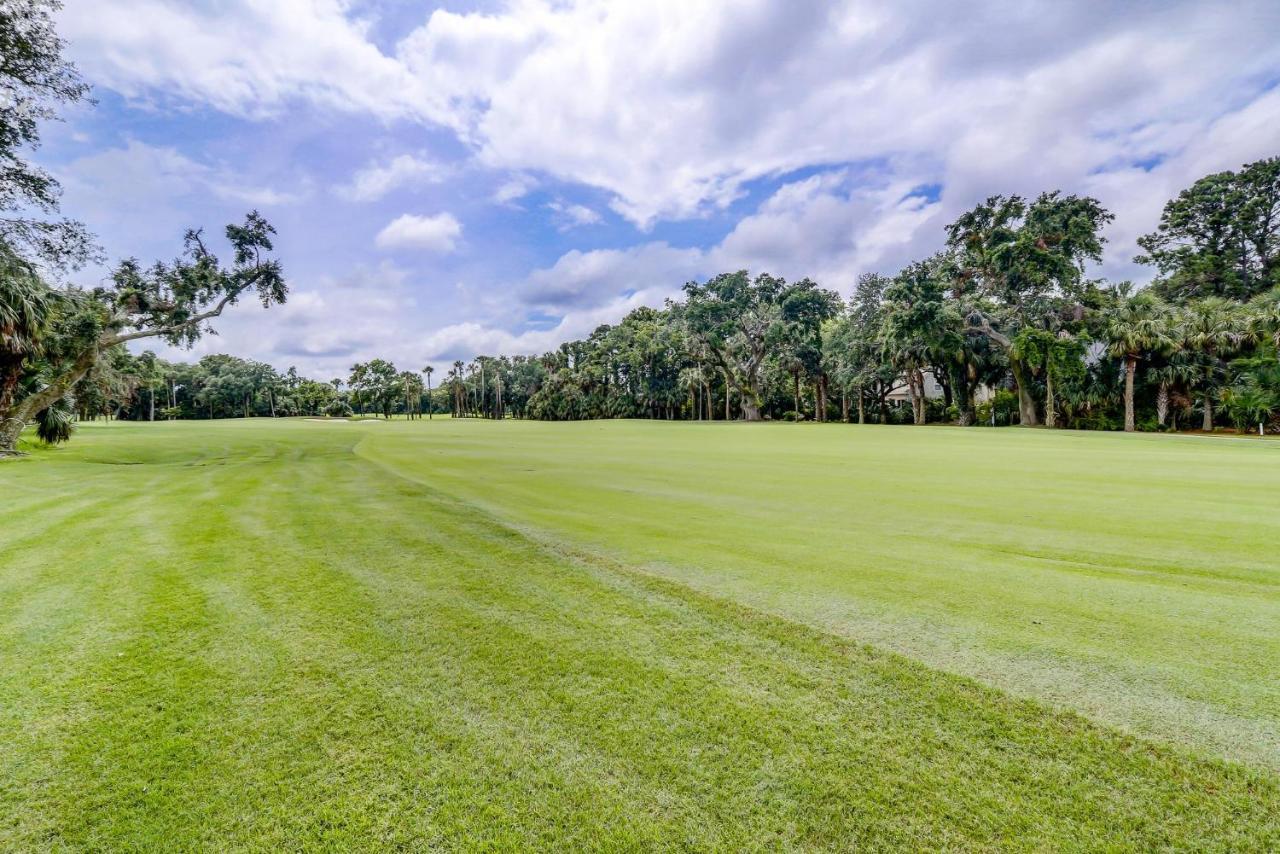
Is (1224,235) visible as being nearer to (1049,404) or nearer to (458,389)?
(1049,404)

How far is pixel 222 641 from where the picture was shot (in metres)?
3.89

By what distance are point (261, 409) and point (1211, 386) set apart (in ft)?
409

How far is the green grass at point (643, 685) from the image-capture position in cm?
224

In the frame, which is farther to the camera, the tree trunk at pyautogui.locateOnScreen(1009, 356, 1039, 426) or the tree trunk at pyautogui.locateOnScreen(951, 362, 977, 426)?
the tree trunk at pyautogui.locateOnScreen(951, 362, 977, 426)

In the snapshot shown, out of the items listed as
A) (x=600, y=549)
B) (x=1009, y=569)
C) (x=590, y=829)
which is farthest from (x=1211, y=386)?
(x=590, y=829)

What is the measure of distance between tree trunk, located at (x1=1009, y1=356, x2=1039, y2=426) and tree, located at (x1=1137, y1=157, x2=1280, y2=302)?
16815 millimetres

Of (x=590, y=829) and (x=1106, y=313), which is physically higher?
(x=1106, y=313)

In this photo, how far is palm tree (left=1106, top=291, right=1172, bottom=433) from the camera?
3091 centimetres

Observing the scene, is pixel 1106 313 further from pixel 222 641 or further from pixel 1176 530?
pixel 222 641

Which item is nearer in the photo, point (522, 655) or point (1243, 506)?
point (522, 655)

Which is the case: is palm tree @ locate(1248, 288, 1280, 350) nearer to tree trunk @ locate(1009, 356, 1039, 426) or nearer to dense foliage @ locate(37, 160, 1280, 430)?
dense foliage @ locate(37, 160, 1280, 430)

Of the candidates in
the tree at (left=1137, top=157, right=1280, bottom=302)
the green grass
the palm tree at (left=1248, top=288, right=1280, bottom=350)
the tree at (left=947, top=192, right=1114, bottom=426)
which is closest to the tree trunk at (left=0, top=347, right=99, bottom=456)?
the green grass

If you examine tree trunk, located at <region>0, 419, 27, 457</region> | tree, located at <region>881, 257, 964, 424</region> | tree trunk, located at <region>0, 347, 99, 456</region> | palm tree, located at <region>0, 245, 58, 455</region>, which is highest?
tree, located at <region>881, 257, 964, 424</region>

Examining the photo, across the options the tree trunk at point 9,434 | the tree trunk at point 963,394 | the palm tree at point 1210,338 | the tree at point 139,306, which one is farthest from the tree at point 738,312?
A: the tree trunk at point 9,434
